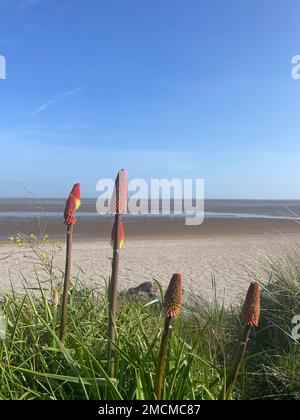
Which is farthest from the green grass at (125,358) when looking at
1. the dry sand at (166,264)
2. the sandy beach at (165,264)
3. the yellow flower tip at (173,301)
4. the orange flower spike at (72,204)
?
the dry sand at (166,264)

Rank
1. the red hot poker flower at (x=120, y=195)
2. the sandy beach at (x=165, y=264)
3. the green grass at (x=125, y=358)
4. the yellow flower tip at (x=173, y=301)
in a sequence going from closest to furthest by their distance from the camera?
the yellow flower tip at (x=173, y=301), the red hot poker flower at (x=120, y=195), the green grass at (x=125, y=358), the sandy beach at (x=165, y=264)

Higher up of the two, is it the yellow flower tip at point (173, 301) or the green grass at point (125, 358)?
the yellow flower tip at point (173, 301)

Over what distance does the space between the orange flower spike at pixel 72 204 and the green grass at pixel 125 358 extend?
611 millimetres

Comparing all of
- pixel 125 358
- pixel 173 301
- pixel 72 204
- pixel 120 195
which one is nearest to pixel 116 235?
pixel 120 195

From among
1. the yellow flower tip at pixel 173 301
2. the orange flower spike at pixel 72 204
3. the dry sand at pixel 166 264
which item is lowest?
the dry sand at pixel 166 264

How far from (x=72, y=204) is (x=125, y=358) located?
2.93ft

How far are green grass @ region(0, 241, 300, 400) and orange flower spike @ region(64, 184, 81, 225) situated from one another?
611 mm

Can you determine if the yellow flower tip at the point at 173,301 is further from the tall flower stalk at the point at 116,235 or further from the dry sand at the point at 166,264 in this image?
the dry sand at the point at 166,264

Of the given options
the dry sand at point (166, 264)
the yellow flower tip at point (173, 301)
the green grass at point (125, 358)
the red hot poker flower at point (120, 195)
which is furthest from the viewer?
the dry sand at point (166, 264)

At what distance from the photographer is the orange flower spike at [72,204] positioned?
270 centimetres

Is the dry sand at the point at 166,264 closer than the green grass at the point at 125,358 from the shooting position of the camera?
No

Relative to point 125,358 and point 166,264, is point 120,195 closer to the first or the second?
point 125,358

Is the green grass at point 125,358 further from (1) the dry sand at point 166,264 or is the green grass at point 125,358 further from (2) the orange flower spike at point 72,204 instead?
(1) the dry sand at point 166,264
